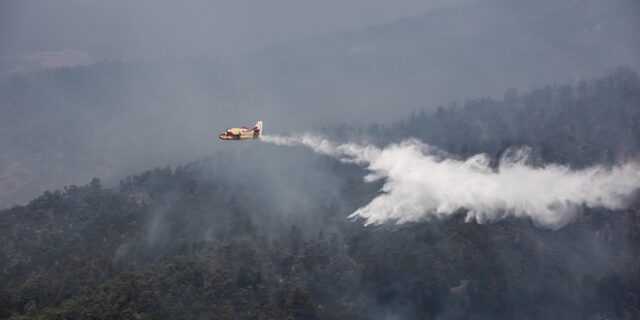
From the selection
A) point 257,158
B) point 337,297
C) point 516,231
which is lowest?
point 337,297

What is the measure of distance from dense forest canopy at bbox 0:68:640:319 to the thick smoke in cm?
459

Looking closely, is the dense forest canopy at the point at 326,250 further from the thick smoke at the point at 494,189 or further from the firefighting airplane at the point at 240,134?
the firefighting airplane at the point at 240,134

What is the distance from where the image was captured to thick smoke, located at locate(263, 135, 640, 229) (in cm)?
10244

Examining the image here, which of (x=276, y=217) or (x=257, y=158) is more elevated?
(x=257, y=158)

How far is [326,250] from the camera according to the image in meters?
115

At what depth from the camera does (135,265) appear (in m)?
116

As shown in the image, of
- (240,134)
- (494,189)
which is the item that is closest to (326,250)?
(494,189)

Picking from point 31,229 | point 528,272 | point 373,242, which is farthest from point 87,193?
point 528,272

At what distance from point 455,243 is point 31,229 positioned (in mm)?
84710

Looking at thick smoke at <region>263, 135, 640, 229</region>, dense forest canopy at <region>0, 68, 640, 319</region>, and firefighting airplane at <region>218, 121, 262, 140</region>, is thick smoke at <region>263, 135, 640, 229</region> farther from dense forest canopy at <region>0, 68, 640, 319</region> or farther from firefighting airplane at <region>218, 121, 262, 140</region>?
firefighting airplane at <region>218, 121, 262, 140</region>

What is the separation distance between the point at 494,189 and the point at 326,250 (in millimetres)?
30144

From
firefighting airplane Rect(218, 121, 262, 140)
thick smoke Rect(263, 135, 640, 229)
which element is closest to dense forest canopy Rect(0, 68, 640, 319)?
thick smoke Rect(263, 135, 640, 229)

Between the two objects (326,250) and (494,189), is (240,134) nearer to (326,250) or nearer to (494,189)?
(326,250)

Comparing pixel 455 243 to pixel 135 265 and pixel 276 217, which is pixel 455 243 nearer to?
pixel 276 217
